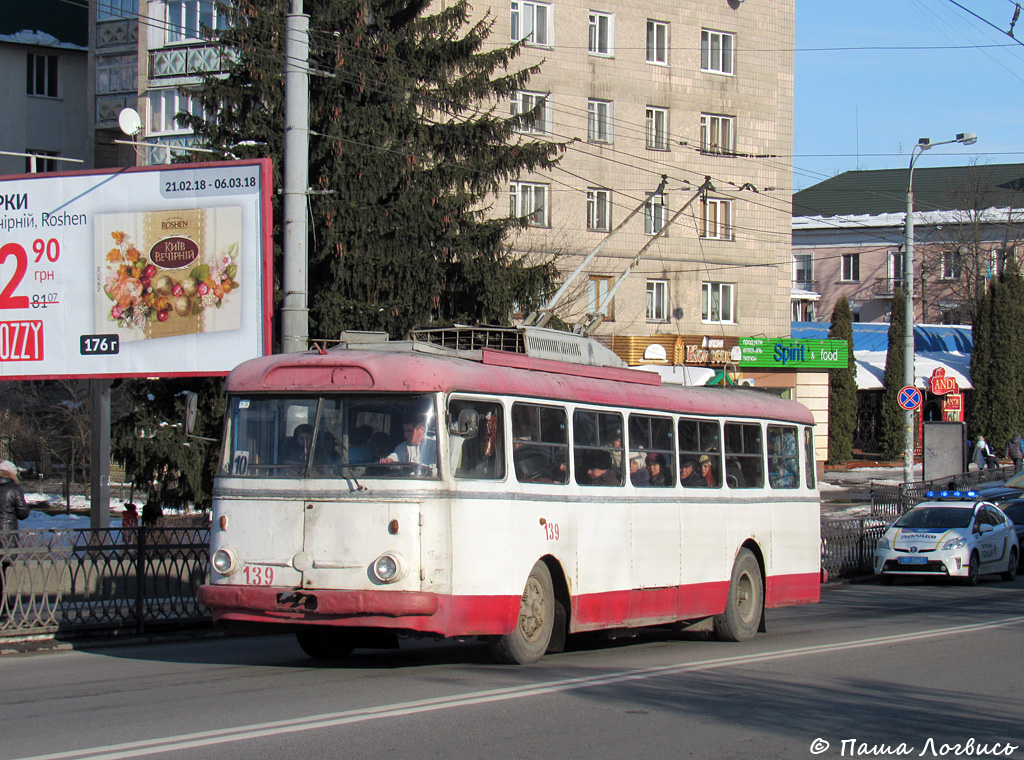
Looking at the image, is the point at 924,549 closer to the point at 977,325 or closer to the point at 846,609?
the point at 846,609

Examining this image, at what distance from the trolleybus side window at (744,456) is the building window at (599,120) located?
28510 mm

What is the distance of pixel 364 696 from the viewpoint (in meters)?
8.89

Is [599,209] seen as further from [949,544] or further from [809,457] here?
[809,457]

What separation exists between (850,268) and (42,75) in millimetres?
47536

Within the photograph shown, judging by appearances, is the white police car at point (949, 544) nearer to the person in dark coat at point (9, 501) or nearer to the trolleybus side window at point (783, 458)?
the trolleybus side window at point (783, 458)

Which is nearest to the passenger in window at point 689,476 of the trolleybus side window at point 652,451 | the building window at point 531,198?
the trolleybus side window at point 652,451

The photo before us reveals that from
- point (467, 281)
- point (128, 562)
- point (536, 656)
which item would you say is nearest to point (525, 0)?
point (467, 281)

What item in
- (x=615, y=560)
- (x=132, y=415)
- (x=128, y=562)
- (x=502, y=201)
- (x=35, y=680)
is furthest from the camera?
(x=502, y=201)

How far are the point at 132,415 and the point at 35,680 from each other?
38.8 ft

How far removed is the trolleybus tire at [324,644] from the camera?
11211 mm

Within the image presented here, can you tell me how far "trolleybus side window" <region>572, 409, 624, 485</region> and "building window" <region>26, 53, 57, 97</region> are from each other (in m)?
42.9

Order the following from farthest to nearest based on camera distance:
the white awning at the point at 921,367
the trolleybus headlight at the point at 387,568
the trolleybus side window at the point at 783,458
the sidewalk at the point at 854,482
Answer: the white awning at the point at 921,367
the sidewalk at the point at 854,482
the trolleybus side window at the point at 783,458
the trolleybus headlight at the point at 387,568

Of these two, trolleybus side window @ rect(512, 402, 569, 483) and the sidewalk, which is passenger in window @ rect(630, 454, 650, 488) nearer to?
trolleybus side window @ rect(512, 402, 569, 483)

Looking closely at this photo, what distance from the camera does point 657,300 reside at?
1721 inches
